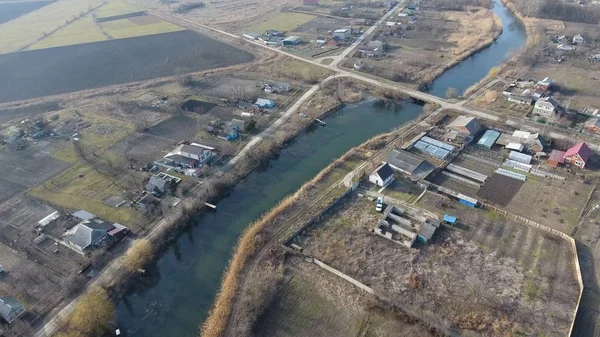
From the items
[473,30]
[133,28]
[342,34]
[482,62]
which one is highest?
[342,34]

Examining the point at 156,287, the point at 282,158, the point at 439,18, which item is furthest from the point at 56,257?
the point at 439,18

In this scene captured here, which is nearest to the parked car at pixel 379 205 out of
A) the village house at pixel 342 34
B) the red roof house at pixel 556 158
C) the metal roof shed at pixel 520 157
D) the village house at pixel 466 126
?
the village house at pixel 466 126

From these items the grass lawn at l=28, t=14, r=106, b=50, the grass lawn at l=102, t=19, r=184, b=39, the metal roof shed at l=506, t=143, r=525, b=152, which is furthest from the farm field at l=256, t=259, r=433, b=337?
the grass lawn at l=28, t=14, r=106, b=50

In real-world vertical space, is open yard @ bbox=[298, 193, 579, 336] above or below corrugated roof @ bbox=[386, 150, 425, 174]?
below

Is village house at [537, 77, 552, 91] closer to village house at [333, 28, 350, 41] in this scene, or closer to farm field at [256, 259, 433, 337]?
village house at [333, 28, 350, 41]

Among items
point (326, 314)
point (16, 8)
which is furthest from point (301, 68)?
point (16, 8)

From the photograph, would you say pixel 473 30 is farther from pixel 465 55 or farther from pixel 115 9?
pixel 115 9

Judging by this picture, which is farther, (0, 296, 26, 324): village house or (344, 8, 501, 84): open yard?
(344, 8, 501, 84): open yard
